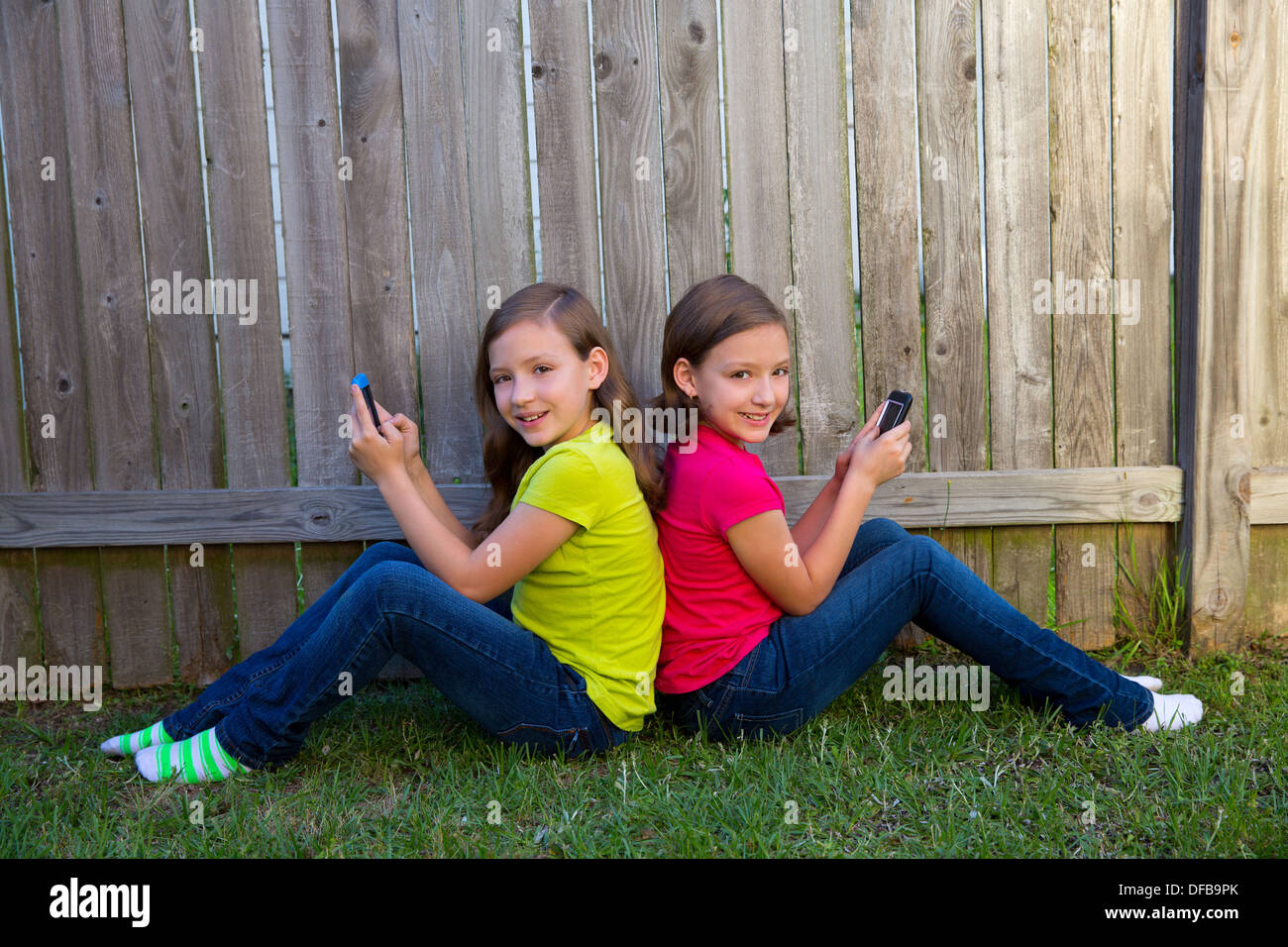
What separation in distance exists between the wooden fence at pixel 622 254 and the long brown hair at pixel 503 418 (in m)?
0.28

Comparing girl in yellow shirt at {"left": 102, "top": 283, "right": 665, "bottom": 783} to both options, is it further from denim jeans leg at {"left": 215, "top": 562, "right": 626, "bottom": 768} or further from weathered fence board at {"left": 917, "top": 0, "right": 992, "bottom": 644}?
weathered fence board at {"left": 917, "top": 0, "right": 992, "bottom": 644}

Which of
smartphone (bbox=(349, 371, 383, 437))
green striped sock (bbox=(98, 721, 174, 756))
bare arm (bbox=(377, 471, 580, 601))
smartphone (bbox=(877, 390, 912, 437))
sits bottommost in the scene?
green striped sock (bbox=(98, 721, 174, 756))

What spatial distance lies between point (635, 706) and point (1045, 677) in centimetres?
97

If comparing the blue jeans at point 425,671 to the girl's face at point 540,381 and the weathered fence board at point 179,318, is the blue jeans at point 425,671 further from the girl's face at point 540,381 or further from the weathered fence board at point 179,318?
the weathered fence board at point 179,318

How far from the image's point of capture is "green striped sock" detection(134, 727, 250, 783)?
202cm

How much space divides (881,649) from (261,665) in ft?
5.01

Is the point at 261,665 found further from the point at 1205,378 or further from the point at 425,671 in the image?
the point at 1205,378

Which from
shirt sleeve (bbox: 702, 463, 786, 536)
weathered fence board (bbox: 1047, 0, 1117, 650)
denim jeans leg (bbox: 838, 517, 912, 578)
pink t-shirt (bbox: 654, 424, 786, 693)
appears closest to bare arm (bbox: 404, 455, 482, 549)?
pink t-shirt (bbox: 654, 424, 786, 693)

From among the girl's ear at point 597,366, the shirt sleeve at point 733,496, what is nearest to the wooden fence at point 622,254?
the girl's ear at point 597,366

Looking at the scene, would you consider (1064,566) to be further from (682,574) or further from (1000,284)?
(682,574)

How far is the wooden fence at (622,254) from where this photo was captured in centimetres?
252

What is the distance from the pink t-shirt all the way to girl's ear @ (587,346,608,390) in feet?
0.82
